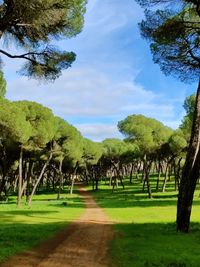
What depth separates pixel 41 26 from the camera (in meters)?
17.0

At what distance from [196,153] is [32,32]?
9.08 meters

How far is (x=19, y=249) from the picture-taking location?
1533 cm

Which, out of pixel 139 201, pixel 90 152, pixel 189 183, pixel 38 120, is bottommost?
pixel 139 201

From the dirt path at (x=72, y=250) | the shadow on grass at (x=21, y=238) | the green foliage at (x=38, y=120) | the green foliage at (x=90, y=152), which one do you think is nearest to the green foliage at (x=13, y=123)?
the green foliage at (x=38, y=120)

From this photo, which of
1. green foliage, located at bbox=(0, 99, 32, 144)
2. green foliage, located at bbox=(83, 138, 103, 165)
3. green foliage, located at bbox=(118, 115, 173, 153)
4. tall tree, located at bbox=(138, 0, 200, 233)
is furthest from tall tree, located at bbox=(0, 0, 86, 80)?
green foliage, located at bbox=(83, 138, 103, 165)

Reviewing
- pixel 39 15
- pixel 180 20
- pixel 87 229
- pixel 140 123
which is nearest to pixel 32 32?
pixel 39 15

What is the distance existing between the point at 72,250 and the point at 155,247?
2.86m

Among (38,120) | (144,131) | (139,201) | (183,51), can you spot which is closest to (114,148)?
(144,131)

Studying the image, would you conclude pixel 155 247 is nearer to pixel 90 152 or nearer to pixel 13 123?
pixel 13 123

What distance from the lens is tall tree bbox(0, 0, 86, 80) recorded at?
1499cm

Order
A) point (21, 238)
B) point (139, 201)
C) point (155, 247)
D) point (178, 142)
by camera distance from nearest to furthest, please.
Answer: point (155, 247) → point (21, 238) → point (139, 201) → point (178, 142)

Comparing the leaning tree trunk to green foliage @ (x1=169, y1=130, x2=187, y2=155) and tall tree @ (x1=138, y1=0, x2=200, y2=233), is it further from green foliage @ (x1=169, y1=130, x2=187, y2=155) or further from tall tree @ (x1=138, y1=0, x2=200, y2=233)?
green foliage @ (x1=169, y1=130, x2=187, y2=155)

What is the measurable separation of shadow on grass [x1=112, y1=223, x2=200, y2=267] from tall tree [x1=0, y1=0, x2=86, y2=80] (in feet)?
24.7

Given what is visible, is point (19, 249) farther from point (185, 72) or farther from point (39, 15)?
point (185, 72)
